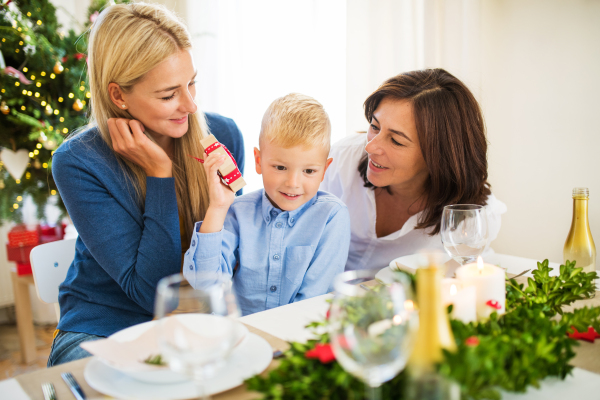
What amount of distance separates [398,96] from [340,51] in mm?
1411

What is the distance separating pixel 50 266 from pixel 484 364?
151 cm

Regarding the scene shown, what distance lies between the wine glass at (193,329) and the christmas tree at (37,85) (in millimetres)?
2361

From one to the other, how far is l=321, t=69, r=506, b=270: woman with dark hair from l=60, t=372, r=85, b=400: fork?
1185mm

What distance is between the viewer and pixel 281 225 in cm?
154

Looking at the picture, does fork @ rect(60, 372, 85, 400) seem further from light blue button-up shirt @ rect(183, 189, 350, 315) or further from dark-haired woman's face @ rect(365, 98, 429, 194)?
dark-haired woman's face @ rect(365, 98, 429, 194)

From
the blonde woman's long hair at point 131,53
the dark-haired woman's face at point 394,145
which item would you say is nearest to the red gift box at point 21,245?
the blonde woman's long hair at point 131,53

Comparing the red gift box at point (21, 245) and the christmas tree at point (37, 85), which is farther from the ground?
the christmas tree at point (37, 85)

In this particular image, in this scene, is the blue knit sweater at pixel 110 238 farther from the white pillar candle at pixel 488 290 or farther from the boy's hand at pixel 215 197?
the white pillar candle at pixel 488 290

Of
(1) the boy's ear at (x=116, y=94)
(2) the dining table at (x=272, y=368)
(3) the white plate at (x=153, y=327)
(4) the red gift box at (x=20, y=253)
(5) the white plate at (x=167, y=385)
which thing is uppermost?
(1) the boy's ear at (x=116, y=94)

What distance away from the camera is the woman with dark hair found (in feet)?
5.39

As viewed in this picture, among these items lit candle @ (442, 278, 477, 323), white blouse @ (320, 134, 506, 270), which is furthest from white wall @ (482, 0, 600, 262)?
lit candle @ (442, 278, 477, 323)

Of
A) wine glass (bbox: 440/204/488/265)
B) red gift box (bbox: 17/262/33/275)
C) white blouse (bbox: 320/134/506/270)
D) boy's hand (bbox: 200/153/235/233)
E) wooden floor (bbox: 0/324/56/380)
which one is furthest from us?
red gift box (bbox: 17/262/33/275)

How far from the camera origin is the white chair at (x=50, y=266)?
1.59 metres

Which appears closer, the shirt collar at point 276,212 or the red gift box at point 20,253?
the shirt collar at point 276,212
